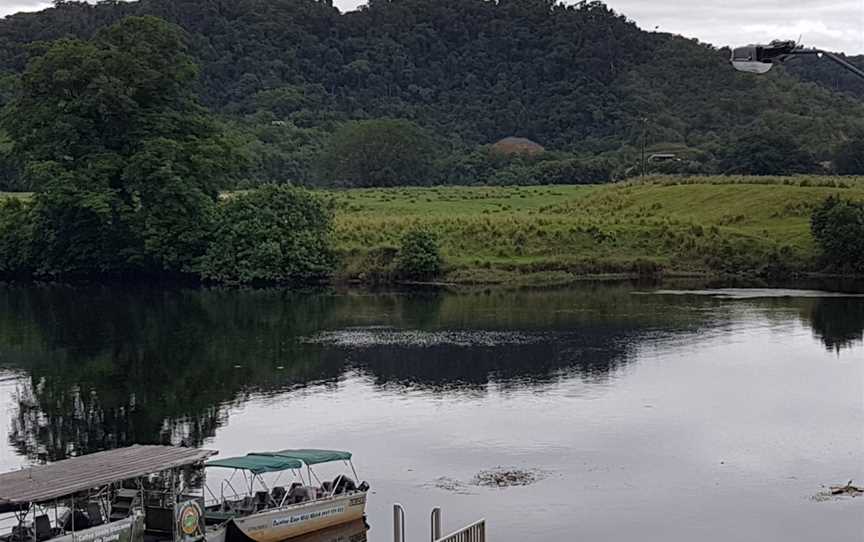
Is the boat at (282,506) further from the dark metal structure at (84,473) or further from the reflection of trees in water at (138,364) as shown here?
the reflection of trees in water at (138,364)

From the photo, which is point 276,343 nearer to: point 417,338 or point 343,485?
point 417,338

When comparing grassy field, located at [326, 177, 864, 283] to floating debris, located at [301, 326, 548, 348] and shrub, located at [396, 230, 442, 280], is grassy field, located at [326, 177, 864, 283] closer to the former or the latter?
shrub, located at [396, 230, 442, 280]

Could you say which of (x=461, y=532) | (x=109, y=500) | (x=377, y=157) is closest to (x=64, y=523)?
(x=109, y=500)

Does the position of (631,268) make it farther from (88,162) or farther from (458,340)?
(88,162)

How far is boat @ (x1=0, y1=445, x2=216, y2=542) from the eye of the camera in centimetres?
2186

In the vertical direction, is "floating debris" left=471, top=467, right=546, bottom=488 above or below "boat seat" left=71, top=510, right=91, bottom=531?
below

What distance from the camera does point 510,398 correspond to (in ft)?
129

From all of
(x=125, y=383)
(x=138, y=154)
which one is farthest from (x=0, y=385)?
(x=138, y=154)

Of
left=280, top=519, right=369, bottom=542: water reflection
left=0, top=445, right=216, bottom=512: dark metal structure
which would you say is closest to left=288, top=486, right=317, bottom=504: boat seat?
left=280, top=519, right=369, bottom=542: water reflection

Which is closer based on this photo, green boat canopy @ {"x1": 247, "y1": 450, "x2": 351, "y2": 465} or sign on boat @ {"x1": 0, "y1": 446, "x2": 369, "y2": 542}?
sign on boat @ {"x1": 0, "y1": 446, "x2": 369, "y2": 542}

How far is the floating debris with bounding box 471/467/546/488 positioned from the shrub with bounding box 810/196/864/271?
46.2 m

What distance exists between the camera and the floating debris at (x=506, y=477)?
29578mm

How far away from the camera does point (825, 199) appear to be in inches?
3076

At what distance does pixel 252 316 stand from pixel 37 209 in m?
25.8
